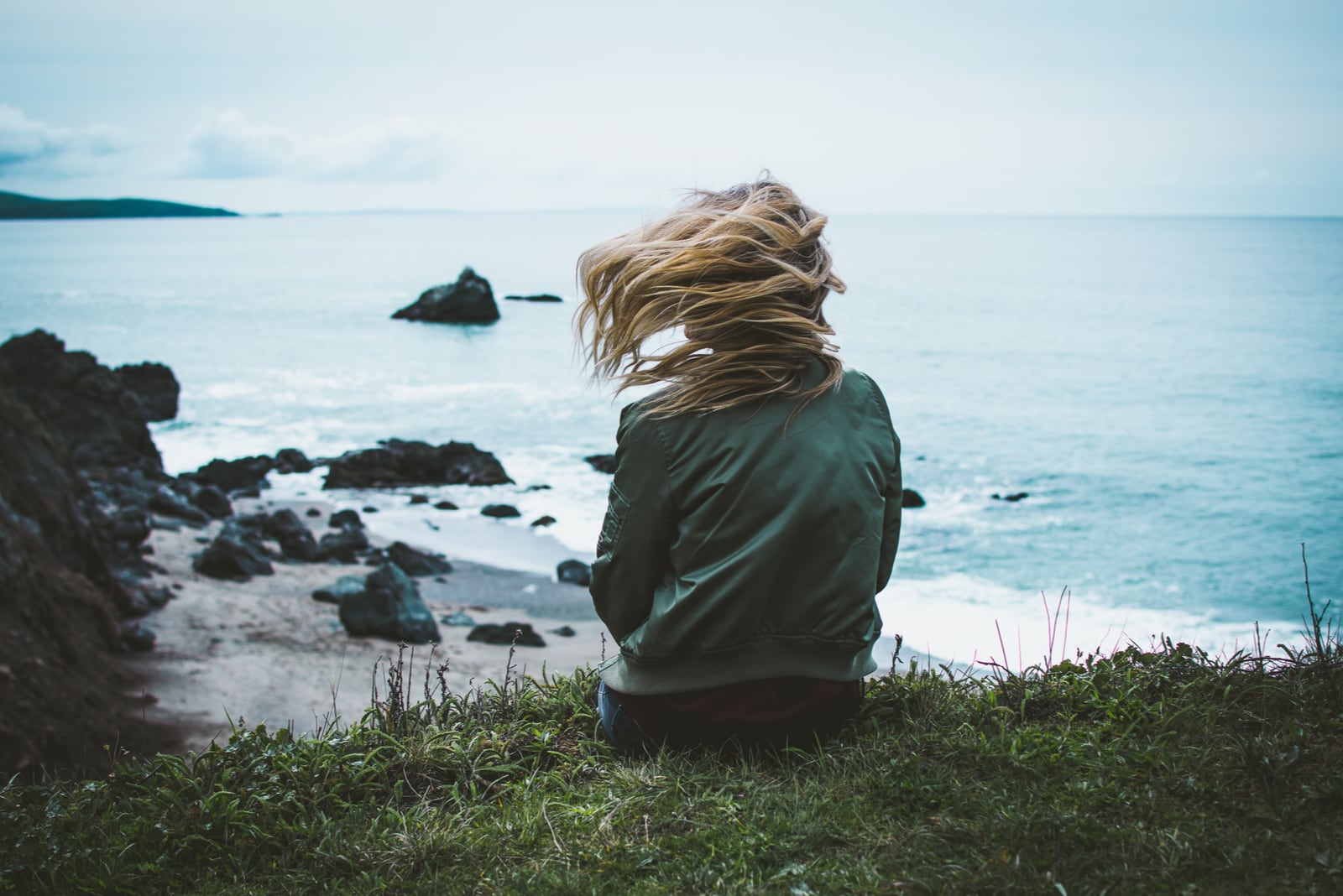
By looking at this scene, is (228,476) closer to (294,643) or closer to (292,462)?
(292,462)

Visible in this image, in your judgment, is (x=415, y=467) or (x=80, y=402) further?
(x=415, y=467)

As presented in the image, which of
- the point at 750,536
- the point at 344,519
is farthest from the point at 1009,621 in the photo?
the point at 750,536

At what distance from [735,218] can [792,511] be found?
0.95 meters

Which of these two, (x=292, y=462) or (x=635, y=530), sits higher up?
(x=635, y=530)

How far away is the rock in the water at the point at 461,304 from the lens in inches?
2564

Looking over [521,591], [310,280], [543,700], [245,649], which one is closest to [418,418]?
[521,591]

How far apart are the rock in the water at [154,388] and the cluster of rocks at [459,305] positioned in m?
31.5

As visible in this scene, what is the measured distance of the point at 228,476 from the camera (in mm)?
23828

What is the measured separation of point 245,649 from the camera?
41.6ft

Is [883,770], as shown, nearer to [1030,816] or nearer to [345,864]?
[1030,816]

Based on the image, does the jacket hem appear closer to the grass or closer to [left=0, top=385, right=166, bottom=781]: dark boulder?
the grass

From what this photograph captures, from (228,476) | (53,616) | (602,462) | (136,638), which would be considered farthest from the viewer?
(602,462)

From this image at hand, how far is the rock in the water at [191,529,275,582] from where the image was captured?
632 inches

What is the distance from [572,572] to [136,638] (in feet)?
23.8
